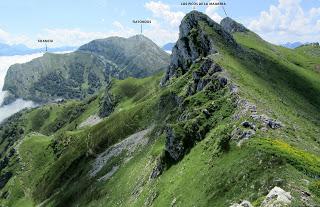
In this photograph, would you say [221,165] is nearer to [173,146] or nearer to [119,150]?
[173,146]

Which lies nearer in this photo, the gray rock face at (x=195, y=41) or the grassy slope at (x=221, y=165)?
the grassy slope at (x=221, y=165)

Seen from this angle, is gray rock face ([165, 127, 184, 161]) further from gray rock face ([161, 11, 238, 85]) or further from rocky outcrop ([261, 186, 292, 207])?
gray rock face ([161, 11, 238, 85])

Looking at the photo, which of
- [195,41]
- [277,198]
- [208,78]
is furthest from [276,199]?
[195,41]

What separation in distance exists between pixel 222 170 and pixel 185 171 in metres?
12.6

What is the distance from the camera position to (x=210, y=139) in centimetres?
6350

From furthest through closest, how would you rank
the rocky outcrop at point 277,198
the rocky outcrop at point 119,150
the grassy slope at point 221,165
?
the rocky outcrop at point 119,150 < the grassy slope at point 221,165 < the rocky outcrop at point 277,198

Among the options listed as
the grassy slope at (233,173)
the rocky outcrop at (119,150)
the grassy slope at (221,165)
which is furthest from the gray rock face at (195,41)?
the grassy slope at (233,173)

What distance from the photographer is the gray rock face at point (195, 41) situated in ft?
441

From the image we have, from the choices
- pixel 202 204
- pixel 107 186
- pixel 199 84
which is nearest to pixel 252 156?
pixel 202 204

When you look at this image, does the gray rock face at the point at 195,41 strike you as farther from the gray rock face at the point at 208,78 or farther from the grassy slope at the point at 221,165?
the gray rock face at the point at 208,78

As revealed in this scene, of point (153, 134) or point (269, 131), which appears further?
point (153, 134)

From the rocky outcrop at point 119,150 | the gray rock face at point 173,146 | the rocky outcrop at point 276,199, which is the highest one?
the rocky outcrop at point 276,199

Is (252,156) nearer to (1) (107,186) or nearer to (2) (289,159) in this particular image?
(2) (289,159)

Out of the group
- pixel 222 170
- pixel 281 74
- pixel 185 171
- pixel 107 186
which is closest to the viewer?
pixel 222 170
